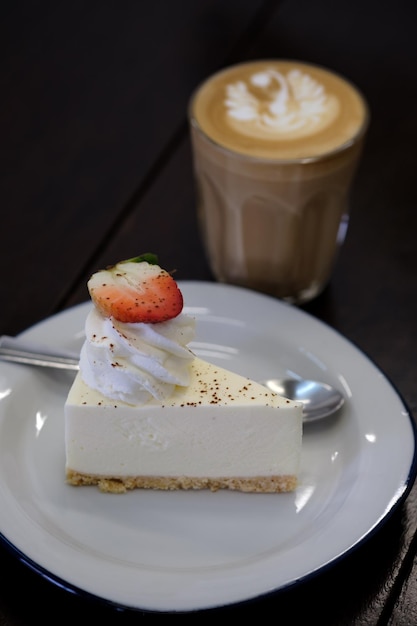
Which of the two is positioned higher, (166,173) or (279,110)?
(279,110)

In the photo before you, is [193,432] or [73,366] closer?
[193,432]

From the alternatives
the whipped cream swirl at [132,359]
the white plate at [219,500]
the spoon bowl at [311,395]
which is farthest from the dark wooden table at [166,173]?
the whipped cream swirl at [132,359]

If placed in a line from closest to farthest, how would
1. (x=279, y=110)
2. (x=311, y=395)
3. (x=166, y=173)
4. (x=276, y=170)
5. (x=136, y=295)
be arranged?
(x=136, y=295)
(x=311, y=395)
(x=276, y=170)
(x=279, y=110)
(x=166, y=173)

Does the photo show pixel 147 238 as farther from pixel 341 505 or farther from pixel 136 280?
pixel 341 505

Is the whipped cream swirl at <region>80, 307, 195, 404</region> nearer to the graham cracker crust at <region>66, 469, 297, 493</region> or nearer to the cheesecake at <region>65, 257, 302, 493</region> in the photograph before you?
the cheesecake at <region>65, 257, 302, 493</region>

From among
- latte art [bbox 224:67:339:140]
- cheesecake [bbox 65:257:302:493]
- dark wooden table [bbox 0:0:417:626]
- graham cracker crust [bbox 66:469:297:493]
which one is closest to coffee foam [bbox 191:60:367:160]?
latte art [bbox 224:67:339:140]

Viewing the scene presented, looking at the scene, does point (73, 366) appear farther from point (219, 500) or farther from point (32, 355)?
point (219, 500)

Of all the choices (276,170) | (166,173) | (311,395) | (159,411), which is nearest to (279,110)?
(276,170)

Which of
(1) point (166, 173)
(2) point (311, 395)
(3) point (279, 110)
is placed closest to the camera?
(2) point (311, 395)
